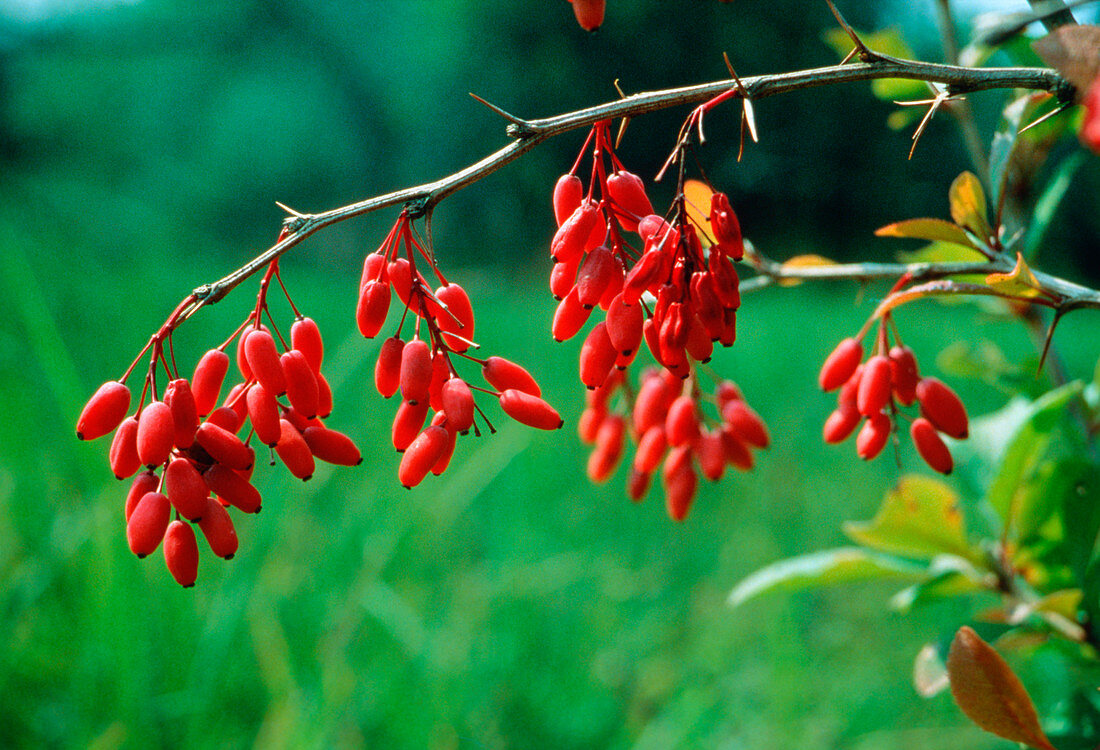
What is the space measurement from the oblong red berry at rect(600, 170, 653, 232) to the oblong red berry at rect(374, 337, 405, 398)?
0.46 feet

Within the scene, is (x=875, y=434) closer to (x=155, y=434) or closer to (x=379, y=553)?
(x=155, y=434)

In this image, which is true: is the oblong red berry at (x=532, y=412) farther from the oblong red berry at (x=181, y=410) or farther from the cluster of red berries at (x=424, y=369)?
the oblong red berry at (x=181, y=410)

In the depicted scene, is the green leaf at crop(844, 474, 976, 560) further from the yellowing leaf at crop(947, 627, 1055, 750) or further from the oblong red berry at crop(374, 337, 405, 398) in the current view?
the oblong red berry at crop(374, 337, 405, 398)

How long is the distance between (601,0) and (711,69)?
6.60 meters

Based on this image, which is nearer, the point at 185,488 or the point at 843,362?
the point at 185,488

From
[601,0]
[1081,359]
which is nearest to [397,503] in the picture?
[601,0]

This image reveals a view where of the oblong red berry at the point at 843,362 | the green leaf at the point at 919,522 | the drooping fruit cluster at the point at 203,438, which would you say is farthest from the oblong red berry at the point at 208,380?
the green leaf at the point at 919,522

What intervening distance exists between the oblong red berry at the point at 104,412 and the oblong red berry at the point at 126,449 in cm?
1

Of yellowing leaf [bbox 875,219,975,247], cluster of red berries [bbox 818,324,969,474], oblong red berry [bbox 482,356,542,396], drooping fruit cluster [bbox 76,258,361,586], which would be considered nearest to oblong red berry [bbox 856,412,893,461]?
cluster of red berries [bbox 818,324,969,474]

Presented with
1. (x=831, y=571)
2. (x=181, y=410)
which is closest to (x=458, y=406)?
(x=181, y=410)

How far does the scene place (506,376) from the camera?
17.5 inches

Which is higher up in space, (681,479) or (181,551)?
(181,551)

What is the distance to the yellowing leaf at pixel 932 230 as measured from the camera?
45cm

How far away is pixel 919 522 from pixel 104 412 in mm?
615
